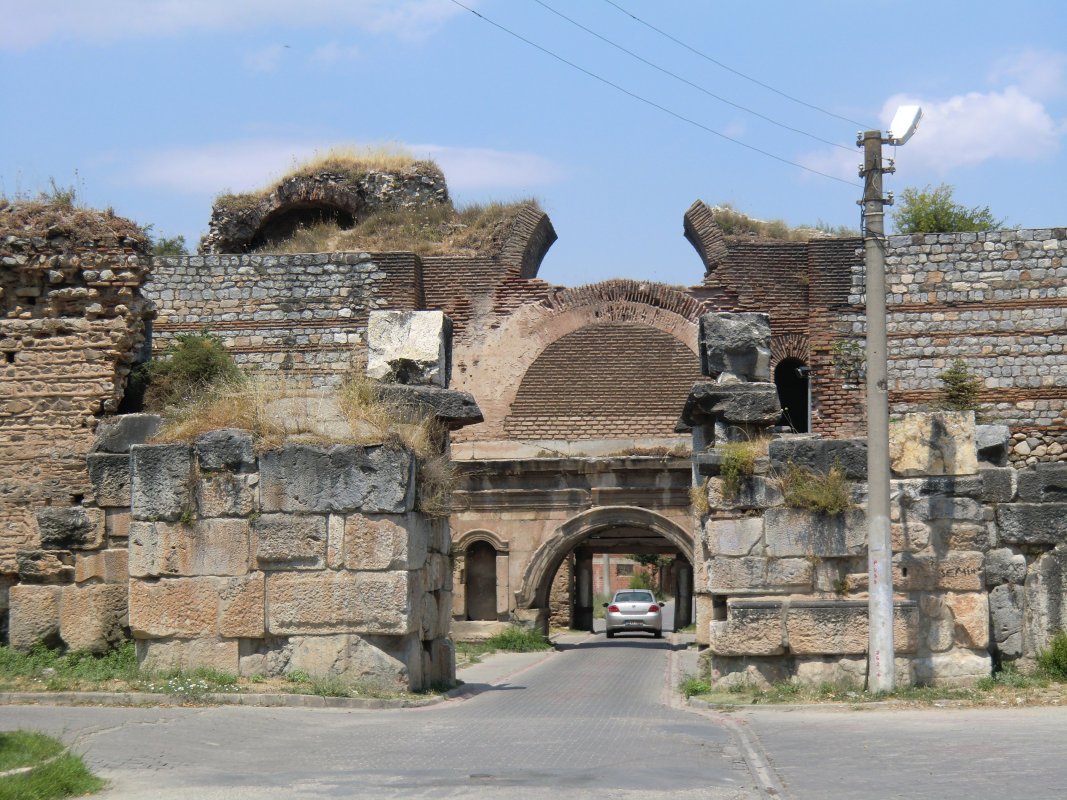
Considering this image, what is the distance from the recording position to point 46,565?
12.0m

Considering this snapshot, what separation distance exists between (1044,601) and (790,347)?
13610 millimetres

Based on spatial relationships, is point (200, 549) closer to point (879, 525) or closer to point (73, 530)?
point (73, 530)

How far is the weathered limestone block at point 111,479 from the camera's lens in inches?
481

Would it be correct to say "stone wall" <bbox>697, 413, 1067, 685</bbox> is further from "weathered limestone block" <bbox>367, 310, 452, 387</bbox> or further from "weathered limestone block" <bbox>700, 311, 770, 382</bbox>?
"weathered limestone block" <bbox>367, 310, 452, 387</bbox>

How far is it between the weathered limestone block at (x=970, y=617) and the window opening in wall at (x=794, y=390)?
13.7 meters

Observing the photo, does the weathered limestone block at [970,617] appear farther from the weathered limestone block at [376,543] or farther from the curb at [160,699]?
the curb at [160,699]

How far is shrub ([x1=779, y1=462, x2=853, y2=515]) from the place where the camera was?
11.6m

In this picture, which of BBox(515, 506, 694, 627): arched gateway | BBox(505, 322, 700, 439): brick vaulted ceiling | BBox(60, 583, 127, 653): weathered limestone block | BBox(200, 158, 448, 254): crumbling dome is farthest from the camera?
BBox(200, 158, 448, 254): crumbling dome

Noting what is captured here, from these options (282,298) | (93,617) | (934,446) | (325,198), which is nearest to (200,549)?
(93,617)

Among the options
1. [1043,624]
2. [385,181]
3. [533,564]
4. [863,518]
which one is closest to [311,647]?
[863,518]

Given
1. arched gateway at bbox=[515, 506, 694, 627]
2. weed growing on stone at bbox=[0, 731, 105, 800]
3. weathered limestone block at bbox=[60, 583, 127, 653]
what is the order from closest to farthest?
weed growing on stone at bbox=[0, 731, 105, 800]
weathered limestone block at bbox=[60, 583, 127, 653]
arched gateway at bbox=[515, 506, 694, 627]

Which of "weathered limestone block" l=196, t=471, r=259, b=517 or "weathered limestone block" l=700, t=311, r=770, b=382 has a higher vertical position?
"weathered limestone block" l=700, t=311, r=770, b=382

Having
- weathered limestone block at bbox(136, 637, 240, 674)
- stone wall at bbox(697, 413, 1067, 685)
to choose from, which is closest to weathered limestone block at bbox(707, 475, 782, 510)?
stone wall at bbox(697, 413, 1067, 685)

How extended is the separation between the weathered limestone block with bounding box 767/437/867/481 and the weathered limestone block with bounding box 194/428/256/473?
4379 millimetres
